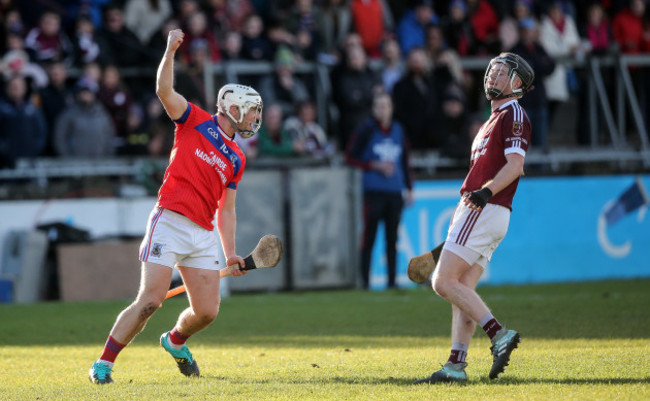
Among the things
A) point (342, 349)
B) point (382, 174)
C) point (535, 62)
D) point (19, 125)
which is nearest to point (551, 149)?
point (535, 62)

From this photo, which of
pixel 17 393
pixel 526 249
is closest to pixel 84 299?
pixel 526 249

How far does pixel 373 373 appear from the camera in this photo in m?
8.13

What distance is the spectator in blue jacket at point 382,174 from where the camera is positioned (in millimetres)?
15922

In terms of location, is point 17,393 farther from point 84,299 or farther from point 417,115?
point 417,115

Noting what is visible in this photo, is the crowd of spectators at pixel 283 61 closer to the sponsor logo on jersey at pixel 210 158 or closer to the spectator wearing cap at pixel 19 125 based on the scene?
the spectator wearing cap at pixel 19 125

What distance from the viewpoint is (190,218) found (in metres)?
8.06

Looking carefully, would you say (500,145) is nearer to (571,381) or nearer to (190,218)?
(571,381)

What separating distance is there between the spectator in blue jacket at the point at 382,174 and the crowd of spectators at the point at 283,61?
1007mm

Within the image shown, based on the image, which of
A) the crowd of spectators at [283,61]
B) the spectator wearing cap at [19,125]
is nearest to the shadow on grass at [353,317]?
the spectator wearing cap at [19,125]

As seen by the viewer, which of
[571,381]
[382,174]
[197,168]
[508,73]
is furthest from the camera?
[382,174]

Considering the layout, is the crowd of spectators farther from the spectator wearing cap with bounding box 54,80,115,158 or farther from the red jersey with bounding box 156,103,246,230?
the red jersey with bounding box 156,103,246,230

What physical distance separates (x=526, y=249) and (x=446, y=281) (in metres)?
9.95

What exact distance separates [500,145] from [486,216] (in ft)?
1.65

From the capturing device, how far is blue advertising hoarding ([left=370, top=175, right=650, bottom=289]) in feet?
56.3
